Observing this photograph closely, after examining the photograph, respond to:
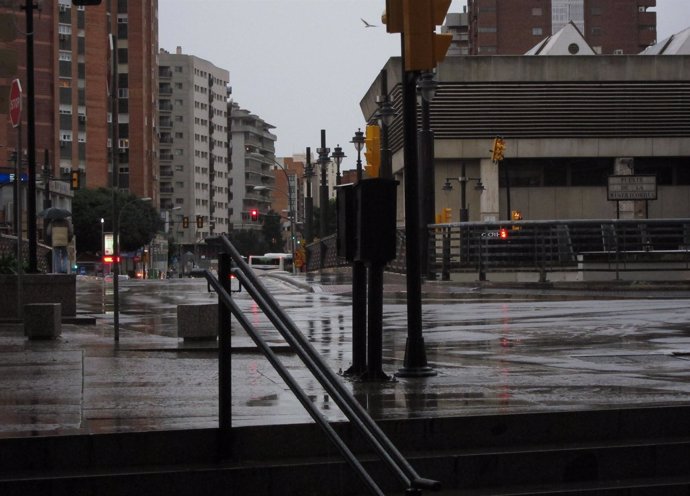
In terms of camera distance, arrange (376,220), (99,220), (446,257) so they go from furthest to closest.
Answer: (99,220) → (446,257) → (376,220)

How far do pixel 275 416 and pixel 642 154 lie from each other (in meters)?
69.0

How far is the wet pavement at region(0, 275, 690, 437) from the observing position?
825 cm

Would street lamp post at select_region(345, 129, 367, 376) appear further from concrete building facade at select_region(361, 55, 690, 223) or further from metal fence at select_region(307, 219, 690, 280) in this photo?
concrete building facade at select_region(361, 55, 690, 223)

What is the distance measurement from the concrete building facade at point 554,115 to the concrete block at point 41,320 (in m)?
58.3

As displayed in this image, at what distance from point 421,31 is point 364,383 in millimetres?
2866

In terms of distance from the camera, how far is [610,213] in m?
75.6

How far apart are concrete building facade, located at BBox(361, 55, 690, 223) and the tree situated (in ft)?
174

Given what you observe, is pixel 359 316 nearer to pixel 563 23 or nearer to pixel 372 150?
pixel 372 150

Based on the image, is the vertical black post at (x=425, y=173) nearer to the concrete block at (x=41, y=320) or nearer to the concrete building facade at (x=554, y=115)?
the concrete block at (x=41, y=320)

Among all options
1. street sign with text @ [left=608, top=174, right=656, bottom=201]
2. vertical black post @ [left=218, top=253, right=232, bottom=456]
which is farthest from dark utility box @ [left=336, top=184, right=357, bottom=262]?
street sign with text @ [left=608, top=174, right=656, bottom=201]

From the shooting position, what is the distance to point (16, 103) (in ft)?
52.4

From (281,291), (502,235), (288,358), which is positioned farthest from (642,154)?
(288,358)

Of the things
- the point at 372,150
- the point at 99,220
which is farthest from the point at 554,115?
the point at 99,220

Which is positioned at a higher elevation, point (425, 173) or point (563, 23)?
point (563, 23)
